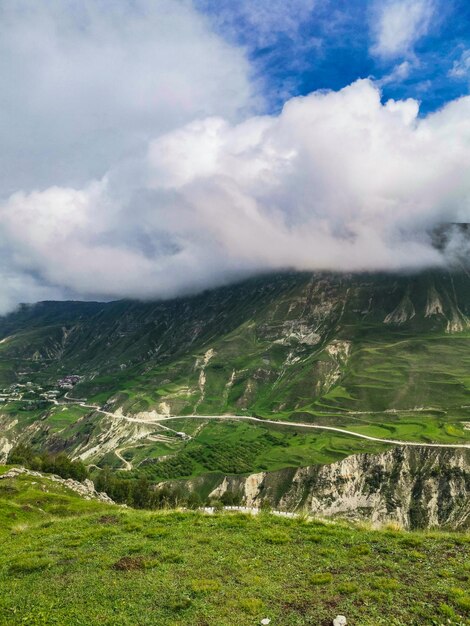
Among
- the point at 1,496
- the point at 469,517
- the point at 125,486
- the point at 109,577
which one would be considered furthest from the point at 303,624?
the point at 469,517

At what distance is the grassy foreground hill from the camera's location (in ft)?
56.6

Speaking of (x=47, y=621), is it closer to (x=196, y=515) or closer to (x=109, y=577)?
(x=109, y=577)

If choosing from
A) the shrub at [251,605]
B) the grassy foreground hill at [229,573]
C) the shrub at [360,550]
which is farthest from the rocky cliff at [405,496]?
the shrub at [251,605]

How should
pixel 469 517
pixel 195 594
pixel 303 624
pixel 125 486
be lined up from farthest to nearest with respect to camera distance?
pixel 469 517 → pixel 125 486 → pixel 195 594 → pixel 303 624

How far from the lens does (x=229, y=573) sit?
21156mm

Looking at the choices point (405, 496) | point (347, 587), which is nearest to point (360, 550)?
point (347, 587)

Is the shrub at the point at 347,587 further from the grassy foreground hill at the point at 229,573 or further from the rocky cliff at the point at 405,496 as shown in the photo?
the rocky cliff at the point at 405,496

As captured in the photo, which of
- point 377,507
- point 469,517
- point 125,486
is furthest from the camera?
point 377,507

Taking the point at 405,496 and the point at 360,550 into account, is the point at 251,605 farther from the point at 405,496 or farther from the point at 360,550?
the point at 405,496

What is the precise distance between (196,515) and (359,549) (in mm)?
12506

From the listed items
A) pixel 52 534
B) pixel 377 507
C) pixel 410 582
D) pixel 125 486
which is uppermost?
pixel 410 582

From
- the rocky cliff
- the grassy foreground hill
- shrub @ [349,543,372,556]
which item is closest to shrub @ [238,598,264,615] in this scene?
the grassy foreground hill

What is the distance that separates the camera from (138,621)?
55.9 ft

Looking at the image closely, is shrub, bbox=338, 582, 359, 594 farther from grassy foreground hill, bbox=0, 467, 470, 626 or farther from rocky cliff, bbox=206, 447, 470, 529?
rocky cliff, bbox=206, 447, 470, 529
